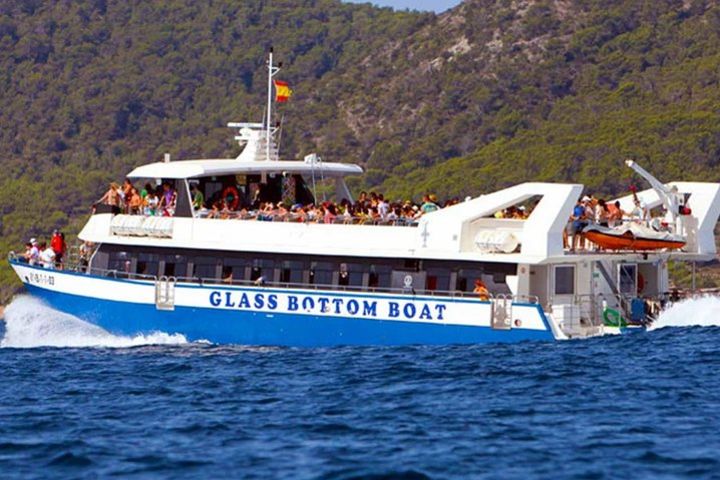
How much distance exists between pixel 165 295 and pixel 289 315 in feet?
10.5

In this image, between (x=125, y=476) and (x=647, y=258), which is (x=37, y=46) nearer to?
(x=647, y=258)

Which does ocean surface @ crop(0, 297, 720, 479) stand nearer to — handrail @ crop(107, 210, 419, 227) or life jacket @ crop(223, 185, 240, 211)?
handrail @ crop(107, 210, 419, 227)

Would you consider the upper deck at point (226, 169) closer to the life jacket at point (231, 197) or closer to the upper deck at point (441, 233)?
Result: the life jacket at point (231, 197)

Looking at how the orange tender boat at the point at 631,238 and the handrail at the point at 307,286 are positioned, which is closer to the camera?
the handrail at the point at 307,286

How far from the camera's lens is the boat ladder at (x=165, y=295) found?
127 ft

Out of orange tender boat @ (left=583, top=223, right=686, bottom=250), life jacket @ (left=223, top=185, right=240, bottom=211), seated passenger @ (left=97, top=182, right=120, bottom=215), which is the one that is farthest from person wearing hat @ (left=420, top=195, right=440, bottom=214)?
seated passenger @ (left=97, top=182, right=120, bottom=215)

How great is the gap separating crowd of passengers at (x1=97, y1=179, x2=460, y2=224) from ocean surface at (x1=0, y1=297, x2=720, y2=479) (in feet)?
10.9

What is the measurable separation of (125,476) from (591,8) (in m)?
90.9

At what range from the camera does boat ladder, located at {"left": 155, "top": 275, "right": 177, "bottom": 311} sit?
38.8m

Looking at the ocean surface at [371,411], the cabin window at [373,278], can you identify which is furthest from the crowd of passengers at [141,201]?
the cabin window at [373,278]

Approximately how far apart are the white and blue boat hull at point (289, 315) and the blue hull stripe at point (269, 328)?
2cm

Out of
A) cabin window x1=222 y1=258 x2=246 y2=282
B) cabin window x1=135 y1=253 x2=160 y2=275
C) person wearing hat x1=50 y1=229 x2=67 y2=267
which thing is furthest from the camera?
person wearing hat x1=50 y1=229 x2=67 y2=267

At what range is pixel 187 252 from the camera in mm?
39344

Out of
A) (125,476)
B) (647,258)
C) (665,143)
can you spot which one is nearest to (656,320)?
(647,258)
